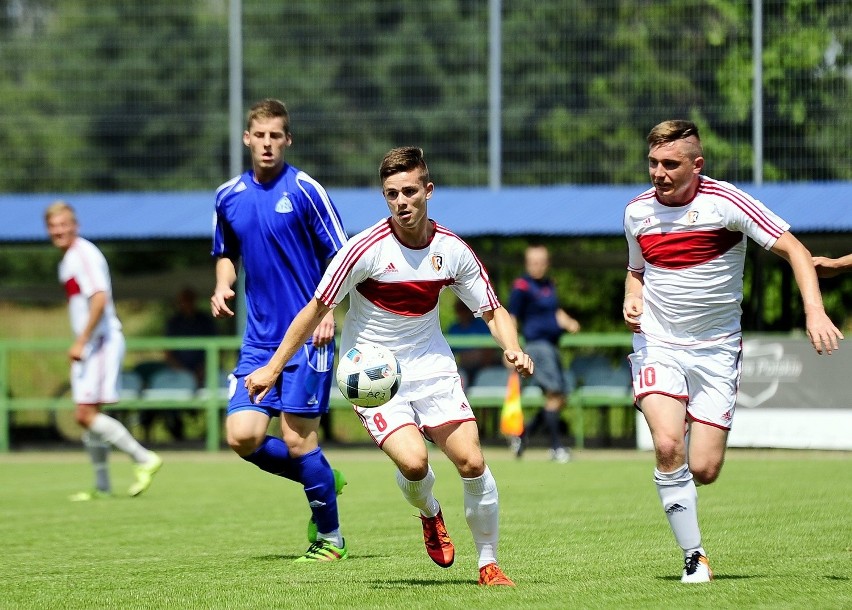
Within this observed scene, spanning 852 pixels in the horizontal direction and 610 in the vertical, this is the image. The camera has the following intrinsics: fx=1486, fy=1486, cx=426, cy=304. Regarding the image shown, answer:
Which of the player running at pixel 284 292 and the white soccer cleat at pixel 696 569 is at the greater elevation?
the player running at pixel 284 292

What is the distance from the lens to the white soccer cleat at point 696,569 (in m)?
6.87

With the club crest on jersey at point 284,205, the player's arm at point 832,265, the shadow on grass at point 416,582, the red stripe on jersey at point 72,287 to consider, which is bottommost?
the shadow on grass at point 416,582

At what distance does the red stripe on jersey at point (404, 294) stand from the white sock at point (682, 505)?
1.39 meters

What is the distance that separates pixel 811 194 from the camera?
64.0 ft

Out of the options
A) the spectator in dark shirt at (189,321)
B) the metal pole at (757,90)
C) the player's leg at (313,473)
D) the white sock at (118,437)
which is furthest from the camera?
the spectator in dark shirt at (189,321)

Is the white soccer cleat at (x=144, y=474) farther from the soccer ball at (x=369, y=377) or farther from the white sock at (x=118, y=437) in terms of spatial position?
the soccer ball at (x=369, y=377)

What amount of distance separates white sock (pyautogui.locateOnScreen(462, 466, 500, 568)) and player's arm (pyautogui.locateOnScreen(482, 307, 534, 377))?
61cm

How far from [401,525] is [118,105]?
45.2 ft

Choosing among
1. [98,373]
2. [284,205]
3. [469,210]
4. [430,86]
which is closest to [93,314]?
[98,373]

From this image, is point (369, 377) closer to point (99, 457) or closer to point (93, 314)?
point (93, 314)

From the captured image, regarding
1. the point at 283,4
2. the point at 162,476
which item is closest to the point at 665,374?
the point at 162,476

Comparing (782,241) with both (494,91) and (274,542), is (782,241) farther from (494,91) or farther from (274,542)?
(494,91)

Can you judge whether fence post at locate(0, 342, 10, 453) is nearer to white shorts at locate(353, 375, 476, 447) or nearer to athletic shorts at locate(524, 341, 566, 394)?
athletic shorts at locate(524, 341, 566, 394)

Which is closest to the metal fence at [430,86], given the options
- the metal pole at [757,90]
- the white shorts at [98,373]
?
the metal pole at [757,90]
